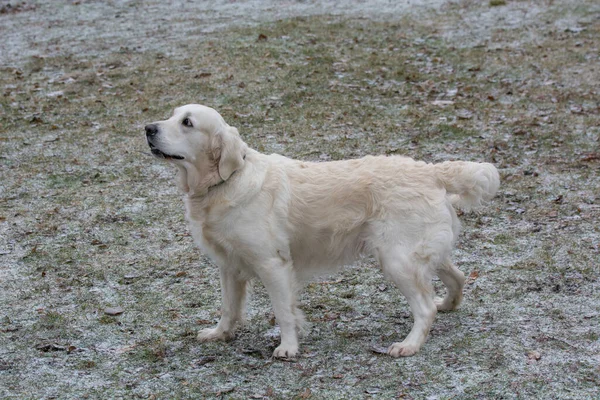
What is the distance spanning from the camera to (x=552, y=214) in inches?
275

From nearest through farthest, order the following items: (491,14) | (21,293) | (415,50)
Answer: (21,293), (415,50), (491,14)

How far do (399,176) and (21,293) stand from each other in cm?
297

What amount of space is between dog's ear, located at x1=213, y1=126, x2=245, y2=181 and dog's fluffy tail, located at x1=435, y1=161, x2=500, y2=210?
1292 mm

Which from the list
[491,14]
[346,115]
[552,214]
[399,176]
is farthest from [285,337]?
[491,14]

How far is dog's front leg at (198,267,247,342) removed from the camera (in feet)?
16.6

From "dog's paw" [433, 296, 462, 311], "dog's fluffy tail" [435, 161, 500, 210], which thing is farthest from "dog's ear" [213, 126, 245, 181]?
"dog's paw" [433, 296, 462, 311]

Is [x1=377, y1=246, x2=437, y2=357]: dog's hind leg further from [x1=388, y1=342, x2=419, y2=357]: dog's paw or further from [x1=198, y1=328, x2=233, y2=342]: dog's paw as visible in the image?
[x1=198, y1=328, x2=233, y2=342]: dog's paw

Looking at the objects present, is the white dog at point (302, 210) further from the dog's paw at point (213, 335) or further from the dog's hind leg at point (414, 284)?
the dog's paw at point (213, 335)

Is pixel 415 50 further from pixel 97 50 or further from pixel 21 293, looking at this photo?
pixel 21 293

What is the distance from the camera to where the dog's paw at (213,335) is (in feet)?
16.7

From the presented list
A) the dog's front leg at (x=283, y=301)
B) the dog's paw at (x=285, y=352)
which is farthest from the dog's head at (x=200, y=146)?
the dog's paw at (x=285, y=352)

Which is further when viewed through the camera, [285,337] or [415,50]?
[415,50]

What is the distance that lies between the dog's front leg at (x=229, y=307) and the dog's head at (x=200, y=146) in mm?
662

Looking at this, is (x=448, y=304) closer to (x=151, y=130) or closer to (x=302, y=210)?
(x=302, y=210)
